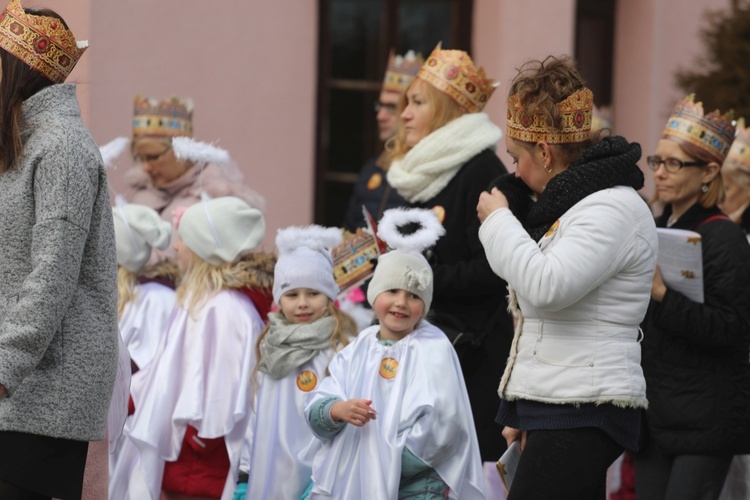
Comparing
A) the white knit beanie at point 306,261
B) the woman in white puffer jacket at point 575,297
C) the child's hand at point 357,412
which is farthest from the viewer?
the white knit beanie at point 306,261

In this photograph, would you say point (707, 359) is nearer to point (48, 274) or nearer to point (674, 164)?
point (674, 164)

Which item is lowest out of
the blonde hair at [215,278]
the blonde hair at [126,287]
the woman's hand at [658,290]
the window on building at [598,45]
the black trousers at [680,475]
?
the black trousers at [680,475]

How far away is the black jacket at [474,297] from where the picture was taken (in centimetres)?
507

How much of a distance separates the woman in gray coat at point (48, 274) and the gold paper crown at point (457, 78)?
2.30 meters

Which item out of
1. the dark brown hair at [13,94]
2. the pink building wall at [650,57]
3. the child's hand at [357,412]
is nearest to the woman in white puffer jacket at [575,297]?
the child's hand at [357,412]

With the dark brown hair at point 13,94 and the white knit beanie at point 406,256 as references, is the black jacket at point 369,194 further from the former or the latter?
the dark brown hair at point 13,94

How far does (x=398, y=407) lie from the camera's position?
4.57 meters

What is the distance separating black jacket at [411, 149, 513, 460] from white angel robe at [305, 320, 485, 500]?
36 centimetres

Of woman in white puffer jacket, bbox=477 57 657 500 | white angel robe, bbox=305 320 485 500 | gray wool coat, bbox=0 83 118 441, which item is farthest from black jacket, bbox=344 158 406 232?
gray wool coat, bbox=0 83 118 441

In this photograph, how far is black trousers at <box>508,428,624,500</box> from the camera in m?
3.56

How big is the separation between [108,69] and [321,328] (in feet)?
9.75

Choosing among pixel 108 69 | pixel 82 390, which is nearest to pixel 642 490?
pixel 82 390

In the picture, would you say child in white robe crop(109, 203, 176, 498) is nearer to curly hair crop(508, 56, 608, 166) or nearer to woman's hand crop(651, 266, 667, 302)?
woman's hand crop(651, 266, 667, 302)

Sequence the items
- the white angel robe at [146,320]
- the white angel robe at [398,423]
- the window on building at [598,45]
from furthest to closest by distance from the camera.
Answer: the window on building at [598,45] → the white angel robe at [146,320] → the white angel robe at [398,423]
